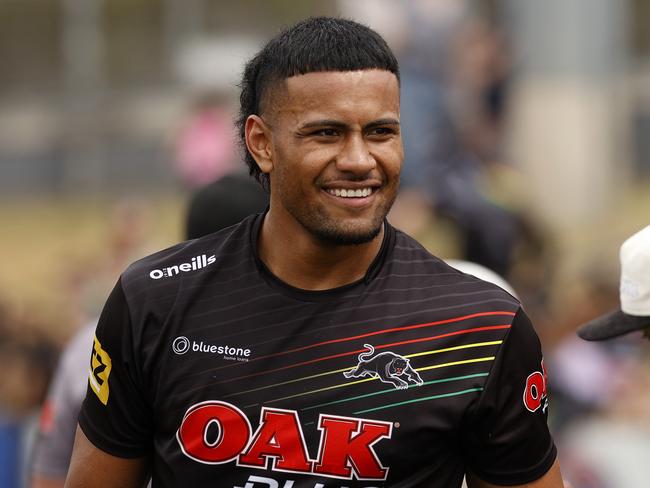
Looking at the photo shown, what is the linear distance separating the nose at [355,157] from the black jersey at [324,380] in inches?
12.6

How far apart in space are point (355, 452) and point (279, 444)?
19 centimetres

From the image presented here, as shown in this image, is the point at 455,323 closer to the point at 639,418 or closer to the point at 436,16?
the point at 639,418

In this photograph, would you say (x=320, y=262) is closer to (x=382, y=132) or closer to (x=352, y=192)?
(x=352, y=192)

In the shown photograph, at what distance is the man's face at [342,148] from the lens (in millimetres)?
3480

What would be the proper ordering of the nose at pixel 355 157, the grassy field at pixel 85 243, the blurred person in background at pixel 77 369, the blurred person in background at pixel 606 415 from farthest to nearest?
the grassy field at pixel 85 243
the blurred person in background at pixel 606 415
the blurred person in background at pixel 77 369
the nose at pixel 355 157

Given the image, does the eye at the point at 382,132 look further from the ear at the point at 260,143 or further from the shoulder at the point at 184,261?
the shoulder at the point at 184,261

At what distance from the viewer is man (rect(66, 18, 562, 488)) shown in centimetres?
349

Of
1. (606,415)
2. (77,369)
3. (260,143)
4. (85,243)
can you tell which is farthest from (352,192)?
(85,243)

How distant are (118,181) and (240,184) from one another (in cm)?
1157

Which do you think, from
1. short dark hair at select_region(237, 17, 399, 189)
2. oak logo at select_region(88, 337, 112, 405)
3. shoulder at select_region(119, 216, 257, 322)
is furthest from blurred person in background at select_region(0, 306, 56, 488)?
short dark hair at select_region(237, 17, 399, 189)

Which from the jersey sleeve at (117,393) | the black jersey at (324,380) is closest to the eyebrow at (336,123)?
the black jersey at (324,380)

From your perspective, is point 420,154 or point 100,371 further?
point 420,154

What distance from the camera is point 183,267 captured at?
12.3 ft

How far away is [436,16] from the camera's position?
428 inches
